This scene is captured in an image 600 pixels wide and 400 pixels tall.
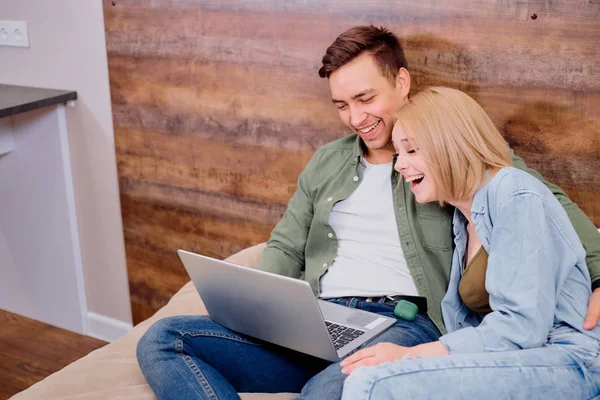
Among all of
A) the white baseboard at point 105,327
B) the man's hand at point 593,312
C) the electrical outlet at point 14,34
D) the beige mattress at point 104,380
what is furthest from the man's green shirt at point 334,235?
the electrical outlet at point 14,34

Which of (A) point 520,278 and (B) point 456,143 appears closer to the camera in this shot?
(A) point 520,278

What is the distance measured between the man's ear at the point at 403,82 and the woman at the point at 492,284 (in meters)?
0.27

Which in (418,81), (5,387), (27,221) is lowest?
(5,387)

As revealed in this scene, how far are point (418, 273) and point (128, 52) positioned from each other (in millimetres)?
1260

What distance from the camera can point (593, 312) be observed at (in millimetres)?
1321

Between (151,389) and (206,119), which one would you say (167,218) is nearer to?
(206,119)

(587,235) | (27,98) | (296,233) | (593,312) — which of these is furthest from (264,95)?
(593,312)

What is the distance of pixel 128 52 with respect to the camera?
233 centimetres

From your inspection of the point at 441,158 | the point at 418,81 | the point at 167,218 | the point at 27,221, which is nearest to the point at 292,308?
A: the point at 441,158

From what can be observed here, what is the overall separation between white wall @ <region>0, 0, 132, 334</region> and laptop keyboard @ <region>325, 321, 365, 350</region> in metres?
1.28

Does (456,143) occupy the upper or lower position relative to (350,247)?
upper

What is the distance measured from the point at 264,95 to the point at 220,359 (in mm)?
879

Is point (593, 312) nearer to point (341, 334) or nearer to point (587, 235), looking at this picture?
point (587, 235)

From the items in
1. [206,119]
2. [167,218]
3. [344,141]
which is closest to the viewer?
[344,141]
